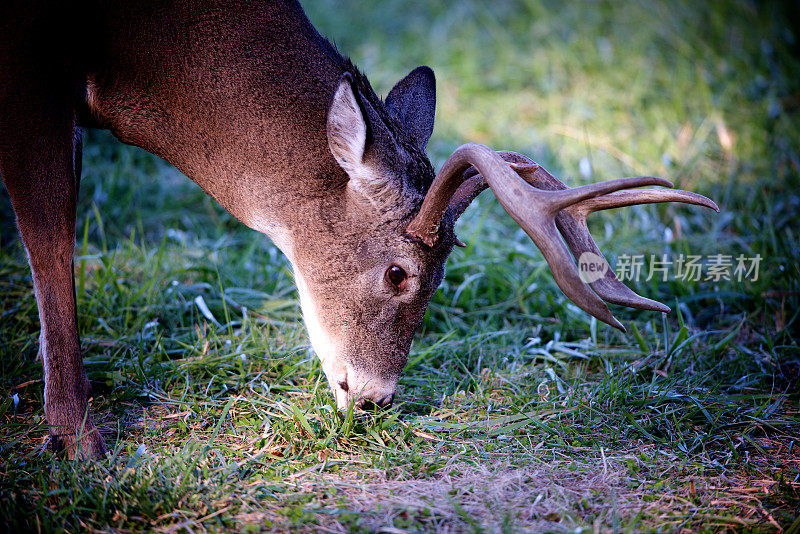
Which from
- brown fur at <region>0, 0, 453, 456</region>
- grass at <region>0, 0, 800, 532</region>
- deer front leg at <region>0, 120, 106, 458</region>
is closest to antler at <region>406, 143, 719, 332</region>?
brown fur at <region>0, 0, 453, 456</region>

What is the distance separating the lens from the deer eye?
10.6 ft

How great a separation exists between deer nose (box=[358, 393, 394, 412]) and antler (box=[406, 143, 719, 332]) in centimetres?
76

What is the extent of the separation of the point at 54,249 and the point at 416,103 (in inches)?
70.9

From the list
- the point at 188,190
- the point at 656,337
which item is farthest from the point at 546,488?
the point at 188,190

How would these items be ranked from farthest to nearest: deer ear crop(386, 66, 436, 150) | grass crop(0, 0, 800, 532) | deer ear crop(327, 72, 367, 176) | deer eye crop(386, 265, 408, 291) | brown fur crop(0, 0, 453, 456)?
deer ear crop(386, 66, 436, 150) → deer eye crop(386, 265, 408, 291) → brown fur crop(0, 0, 453, 456) → deer ear crop(327, 72, 367, 176) → grass crop(0, 0, 800, 532)

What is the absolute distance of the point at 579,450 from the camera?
3.19 meters

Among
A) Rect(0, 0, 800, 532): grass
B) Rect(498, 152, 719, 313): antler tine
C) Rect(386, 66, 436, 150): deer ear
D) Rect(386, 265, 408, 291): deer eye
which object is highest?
Rect(386, 66, 436, 150): deer ear

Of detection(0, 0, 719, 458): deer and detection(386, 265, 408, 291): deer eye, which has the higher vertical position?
detection(0, 0, 719, 458): deer

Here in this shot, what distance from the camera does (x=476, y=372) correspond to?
12.7 feet

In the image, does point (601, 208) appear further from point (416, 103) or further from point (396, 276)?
point (416, 103)

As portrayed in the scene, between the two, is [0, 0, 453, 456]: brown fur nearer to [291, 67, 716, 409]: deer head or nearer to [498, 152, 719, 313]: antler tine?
[291, 67, 716, 409]: deer head

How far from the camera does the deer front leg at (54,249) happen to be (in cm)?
296

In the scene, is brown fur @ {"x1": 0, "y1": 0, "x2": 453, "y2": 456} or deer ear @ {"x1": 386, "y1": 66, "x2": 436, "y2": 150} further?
deer ear @ {"x1": 386, "y1": 66, "x2": 436, "y2": 150}

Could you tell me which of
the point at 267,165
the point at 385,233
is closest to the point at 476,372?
the point at 385,233
